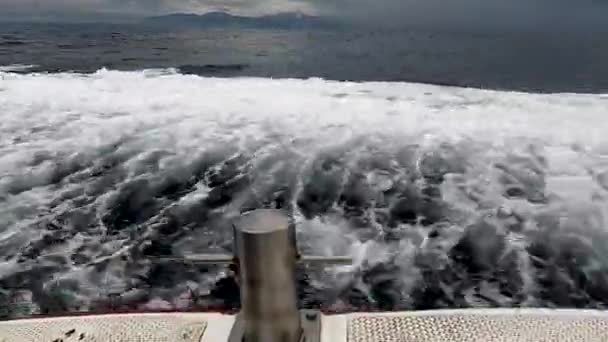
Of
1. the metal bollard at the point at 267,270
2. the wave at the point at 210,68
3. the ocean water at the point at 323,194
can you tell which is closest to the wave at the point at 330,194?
the ocean water at the point at 323,194

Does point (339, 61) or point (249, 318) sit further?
point (339, 61)

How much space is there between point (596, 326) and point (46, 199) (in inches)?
183

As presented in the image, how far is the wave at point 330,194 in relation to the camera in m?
3.58

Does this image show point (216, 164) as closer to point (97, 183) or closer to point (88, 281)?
point (97, 183)

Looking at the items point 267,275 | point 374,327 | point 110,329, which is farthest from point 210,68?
point 267,275

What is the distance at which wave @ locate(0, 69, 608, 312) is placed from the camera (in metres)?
3.58

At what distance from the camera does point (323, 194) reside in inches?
195

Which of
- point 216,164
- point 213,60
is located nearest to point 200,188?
point 216,164

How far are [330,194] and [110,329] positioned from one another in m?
3.33

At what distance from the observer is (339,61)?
19.8 meters

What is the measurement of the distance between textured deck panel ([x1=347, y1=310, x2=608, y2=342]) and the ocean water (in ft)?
1.73

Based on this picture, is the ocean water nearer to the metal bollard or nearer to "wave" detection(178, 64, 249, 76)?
the metal bollard

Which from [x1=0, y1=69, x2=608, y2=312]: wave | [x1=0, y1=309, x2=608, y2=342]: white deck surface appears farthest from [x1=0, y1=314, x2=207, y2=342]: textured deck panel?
[x1=0, y1=69, x2=608, y2=312]: wave

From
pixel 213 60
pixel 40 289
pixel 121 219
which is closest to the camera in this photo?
pixel 40 289
